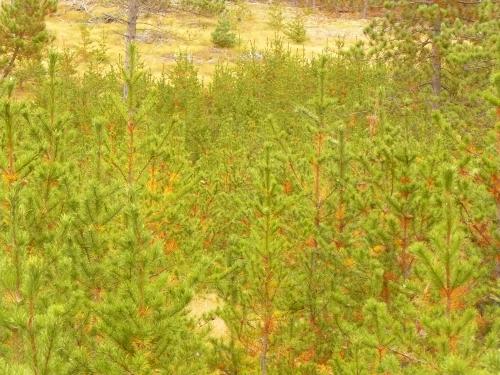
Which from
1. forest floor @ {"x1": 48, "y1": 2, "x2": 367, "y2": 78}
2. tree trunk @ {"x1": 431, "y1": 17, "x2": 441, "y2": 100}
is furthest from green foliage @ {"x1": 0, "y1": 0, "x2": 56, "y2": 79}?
tree trunk @ {"x1": 431, "y1": 17, "x2": 441, "y2": 100}

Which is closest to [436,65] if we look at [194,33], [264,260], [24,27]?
[264,260]

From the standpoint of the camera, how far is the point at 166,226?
8.84 meters

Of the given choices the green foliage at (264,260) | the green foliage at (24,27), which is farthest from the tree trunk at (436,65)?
the green foliage at (24,27)

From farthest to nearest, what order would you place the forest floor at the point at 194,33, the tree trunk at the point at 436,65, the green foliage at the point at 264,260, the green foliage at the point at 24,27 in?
the forest floor at the point at 194,33 < the green foliage at the point at 24,27 < the tree trunk at the point at 436,65 < the green foliage at the point at 264,260

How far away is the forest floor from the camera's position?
37188 mm

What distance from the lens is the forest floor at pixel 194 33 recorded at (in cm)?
3719

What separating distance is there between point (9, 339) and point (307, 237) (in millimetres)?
3758

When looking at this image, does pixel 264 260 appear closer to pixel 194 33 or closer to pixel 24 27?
pixel 24 27

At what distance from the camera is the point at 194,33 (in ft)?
145

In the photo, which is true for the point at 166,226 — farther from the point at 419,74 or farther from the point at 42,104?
the point at 42,104

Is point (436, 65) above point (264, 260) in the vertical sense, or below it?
above

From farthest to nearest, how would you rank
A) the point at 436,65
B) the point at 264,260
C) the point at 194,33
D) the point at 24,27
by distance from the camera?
the point at 194,33
the point at 24,27
the point at 436,65
the point at 264,260

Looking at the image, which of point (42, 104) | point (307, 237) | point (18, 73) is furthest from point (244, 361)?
point (18, 73)

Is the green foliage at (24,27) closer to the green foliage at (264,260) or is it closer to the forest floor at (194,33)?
the forest floor at (194,33)
